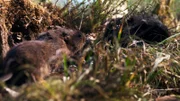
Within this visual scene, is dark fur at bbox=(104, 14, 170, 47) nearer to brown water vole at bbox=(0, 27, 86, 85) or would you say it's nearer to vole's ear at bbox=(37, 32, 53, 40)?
brown water vole at bbox=(0, 27, 86, 85)

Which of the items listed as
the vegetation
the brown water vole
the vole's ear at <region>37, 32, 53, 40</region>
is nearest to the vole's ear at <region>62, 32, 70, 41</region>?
the brown water vole

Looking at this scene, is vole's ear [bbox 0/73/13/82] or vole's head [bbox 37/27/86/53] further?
vole's head [bbox 37/27/86/53]

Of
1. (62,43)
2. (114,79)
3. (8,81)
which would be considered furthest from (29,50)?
(114,79)

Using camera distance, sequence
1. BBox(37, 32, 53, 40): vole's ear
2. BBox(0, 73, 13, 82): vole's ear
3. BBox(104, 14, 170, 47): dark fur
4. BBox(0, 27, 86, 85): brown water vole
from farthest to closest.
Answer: BBox(104, 14, 170, 47): dark fur < BBox(37, 32, 53, 40): vole's ear < BBox(0, 27, 86, 85): brown water vole < BBox(0, 73, 13, 82): vole's ear

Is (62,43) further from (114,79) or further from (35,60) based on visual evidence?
(114,79)

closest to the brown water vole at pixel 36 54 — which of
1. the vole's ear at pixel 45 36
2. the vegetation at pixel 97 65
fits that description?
the vole's ear at pixel 45 36

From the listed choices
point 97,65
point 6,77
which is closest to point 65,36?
point 6,77
